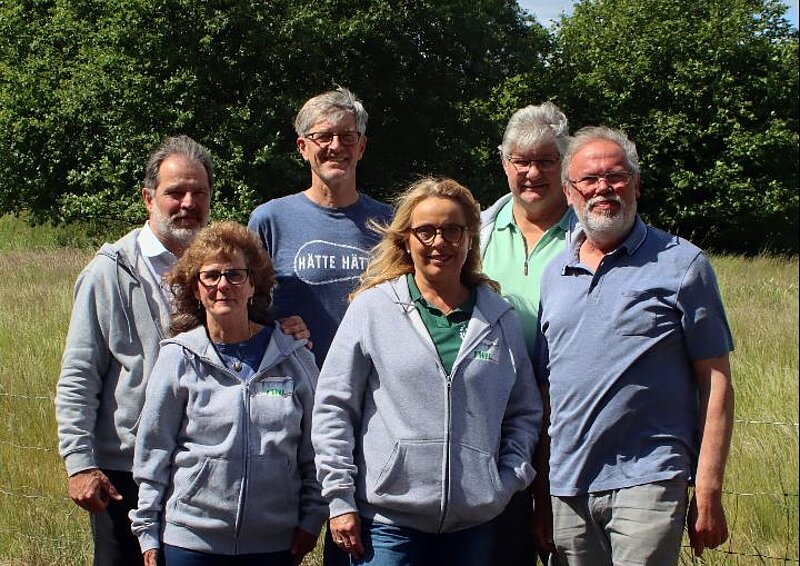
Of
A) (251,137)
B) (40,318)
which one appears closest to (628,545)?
(40,318)

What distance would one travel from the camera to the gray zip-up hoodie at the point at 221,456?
10.9 ft

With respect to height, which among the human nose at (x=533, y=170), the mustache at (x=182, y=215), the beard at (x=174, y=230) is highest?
the human nose at (x=533, y=170)

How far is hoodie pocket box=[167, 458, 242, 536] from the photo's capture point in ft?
10.9

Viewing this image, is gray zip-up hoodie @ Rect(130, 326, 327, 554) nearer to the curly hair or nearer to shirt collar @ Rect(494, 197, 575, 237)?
the curly hair

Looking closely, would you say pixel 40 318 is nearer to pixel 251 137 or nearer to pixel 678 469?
pixel 678 469

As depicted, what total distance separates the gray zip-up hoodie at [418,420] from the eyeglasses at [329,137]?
97 cm

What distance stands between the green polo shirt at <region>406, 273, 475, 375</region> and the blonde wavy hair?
0.10 m

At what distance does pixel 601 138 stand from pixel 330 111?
4.10ft

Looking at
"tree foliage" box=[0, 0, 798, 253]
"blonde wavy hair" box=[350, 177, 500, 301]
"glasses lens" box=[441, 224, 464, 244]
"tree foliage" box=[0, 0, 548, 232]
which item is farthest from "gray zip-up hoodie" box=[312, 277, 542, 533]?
"tree foliage" box=[0, 0, 548, 232]

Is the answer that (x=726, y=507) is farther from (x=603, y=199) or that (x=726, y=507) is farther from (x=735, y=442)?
(x=603, y=199)

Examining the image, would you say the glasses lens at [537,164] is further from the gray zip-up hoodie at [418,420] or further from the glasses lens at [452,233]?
the gray zip-up hoodie at [418,420]

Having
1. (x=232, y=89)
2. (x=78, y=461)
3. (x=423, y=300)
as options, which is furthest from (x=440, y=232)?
(x=232, y=89)

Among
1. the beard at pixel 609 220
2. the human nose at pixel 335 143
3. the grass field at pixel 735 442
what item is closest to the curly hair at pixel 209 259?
the human nose at pixel 335 143

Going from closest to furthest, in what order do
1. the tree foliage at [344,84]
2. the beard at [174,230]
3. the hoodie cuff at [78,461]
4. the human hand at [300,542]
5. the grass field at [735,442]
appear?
the human hand at [300,542] → the hoodie cuff at [78,461] → the beard at [174,230] → the grass field at [735,442] → the tree foliage at [344,84]
